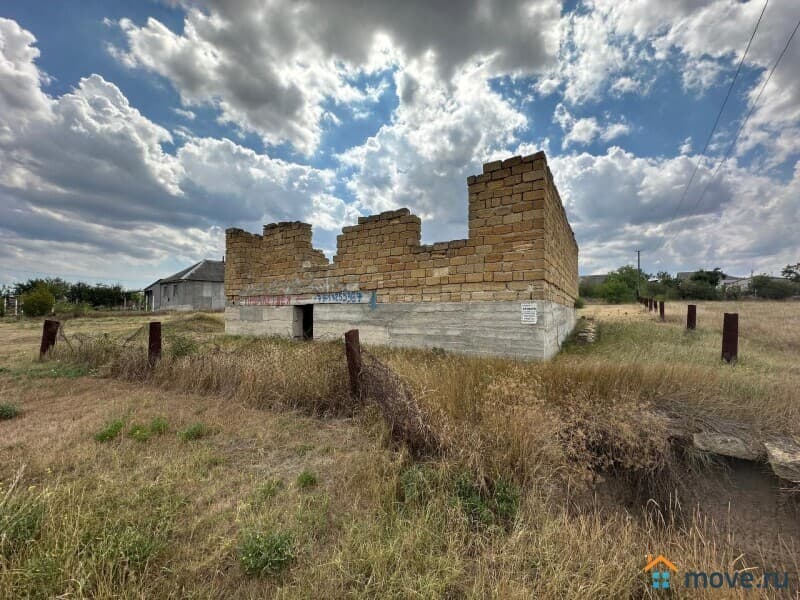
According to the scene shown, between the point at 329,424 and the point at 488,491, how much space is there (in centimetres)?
213

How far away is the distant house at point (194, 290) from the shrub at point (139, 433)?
34579mm

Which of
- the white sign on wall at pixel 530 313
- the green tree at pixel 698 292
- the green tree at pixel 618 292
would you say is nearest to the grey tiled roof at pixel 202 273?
the white sign on wall at pixel 530 313

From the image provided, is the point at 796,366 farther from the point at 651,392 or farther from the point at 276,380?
the point at 276,380

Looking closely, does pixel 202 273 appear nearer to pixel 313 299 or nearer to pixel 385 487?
pixel 313 299

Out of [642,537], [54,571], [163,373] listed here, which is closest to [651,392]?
[642,537]

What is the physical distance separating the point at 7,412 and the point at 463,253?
24.2 ft

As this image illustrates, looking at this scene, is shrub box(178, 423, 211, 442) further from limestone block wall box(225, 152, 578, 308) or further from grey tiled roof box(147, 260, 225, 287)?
grey tiled roof box(147, 260, 225, 287)

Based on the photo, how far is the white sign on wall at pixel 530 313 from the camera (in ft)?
19.7

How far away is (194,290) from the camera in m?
33.8

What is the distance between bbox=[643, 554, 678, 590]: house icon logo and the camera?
6.04 ft

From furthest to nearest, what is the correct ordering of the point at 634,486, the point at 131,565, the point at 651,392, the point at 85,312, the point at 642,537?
the point at 85,312, the point at 651,392, the point at 634,486, the point at 642,537, the point at 131,565

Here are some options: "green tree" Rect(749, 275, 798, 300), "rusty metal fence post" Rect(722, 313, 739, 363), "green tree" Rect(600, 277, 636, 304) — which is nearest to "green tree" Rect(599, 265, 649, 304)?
"green tree" Rect(600, 277, 636, 304)

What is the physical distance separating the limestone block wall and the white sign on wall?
0.49 ft

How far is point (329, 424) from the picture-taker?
3975 millimetres
